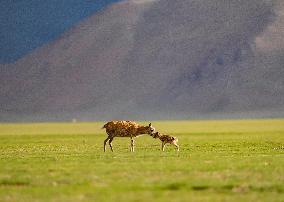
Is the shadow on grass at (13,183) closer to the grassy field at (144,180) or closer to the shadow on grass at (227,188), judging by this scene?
the grassy field at (144,180)

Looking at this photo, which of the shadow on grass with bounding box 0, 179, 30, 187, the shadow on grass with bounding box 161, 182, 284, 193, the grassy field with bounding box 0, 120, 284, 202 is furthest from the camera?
the shadow on grass with bounding box 0, 179, 30, 187

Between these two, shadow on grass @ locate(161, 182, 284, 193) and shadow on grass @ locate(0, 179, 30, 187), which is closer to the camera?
shadow on grass @ locate(161, 182, 284, 193)

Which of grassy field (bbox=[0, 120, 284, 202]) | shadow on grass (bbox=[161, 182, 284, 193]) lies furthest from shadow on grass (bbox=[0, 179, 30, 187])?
shadow on grass (bbox=[161, 182, 284, 193])

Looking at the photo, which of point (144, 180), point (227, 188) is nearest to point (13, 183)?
point (144, 180)

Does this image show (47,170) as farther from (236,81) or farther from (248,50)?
(248,50)

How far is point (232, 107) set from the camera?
171875 mm

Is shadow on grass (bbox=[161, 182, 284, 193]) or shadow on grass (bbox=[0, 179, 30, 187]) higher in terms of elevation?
shadow on grass (bbox=[0, 179, 30, 187])

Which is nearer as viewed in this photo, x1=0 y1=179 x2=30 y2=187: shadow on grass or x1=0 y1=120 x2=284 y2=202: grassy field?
x1=0 y1=120 x2=284 y2=202: grassy field

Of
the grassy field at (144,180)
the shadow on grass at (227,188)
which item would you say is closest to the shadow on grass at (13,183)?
the grassy field at (144,180)

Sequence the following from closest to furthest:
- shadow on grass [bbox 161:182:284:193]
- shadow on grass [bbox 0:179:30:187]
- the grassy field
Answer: the grassy field < shadow on grass [bbox 161:182:284:193] < shadow on grass [bbox 0:179:30:187]

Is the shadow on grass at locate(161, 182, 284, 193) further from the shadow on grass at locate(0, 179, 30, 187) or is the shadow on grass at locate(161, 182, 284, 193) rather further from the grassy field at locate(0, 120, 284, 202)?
the shadow on grass at locate(0, 179, 30, 187)

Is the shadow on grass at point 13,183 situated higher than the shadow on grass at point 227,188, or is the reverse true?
the shadow on grass at point 13,183

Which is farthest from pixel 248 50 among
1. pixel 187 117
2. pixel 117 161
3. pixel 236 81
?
pixel 117 161

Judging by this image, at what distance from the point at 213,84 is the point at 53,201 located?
168 m
